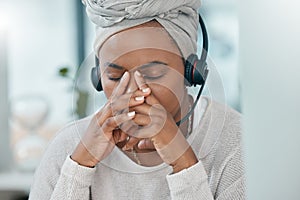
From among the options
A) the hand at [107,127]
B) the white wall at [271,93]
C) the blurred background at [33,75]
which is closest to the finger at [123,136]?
the hand at [107,127]

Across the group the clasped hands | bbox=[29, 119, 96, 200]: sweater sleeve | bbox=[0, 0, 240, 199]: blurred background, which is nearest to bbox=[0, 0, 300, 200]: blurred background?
bbox=[0, 0, 240, 199]: blurred background

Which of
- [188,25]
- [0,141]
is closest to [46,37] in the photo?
[0,141]

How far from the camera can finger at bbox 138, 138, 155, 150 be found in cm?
56

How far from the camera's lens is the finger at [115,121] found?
535 millimetres

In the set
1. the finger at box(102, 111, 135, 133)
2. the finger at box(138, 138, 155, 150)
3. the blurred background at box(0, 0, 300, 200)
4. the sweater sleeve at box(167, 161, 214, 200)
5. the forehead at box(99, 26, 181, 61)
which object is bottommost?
the blurred background at box(0, 0, 300, 200)

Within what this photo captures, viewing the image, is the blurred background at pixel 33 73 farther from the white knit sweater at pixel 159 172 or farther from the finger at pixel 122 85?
the finger at pixel 122 85

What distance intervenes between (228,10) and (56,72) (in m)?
0.92

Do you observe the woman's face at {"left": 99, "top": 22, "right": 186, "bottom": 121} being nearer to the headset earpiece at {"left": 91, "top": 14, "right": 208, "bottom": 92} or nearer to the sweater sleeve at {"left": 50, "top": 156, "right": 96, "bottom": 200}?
the headset earpiece at {"left": 91, "top": 14, "right": 208, "bottom": 92}

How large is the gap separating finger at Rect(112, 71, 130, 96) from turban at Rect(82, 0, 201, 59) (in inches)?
1.8

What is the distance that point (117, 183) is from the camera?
67 centimetres

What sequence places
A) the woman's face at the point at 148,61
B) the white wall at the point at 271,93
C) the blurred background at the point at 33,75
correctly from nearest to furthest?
the white wall at the point at 271,93 < the woman's face at the point at 148,61 < the blurred background at the point at 33,75

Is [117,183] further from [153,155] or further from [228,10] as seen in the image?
[228,10]

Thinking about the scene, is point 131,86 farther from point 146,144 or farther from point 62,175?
point 62,175

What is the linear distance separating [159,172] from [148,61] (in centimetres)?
18
